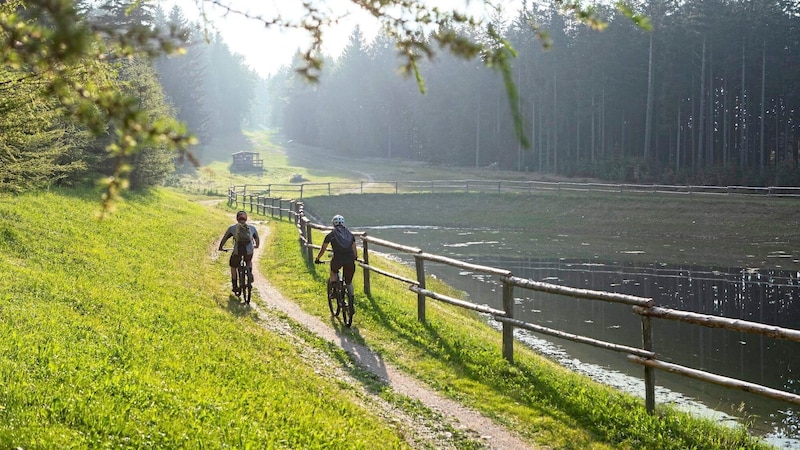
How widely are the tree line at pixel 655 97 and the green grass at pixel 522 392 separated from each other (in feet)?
99.8

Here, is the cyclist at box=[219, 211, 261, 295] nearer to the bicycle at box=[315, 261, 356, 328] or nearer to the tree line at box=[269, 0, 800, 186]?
the bicycle at box=[315, 261, 356, 328]

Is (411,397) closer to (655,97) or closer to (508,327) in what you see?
(508,327)

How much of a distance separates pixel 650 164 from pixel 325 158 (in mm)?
59765

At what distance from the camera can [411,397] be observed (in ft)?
34.0

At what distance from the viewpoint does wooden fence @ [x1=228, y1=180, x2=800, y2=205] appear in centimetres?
5000

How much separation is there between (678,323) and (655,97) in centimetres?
4850

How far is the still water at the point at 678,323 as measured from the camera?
14.5 metres

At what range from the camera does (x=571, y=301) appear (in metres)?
24.0

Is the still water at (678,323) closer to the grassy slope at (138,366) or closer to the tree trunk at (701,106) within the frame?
the grassy slope at (138,366)

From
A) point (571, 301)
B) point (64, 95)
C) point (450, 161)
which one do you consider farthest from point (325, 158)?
point (64, 95)

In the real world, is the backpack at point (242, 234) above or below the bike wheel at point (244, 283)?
above

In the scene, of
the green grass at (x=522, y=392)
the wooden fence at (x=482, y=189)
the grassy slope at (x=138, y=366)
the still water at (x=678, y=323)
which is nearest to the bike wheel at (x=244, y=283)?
the grassy slope at (x=138, y=366)

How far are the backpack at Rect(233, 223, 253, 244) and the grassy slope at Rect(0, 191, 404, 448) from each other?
4.42 ft

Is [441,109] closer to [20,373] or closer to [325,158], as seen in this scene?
[325,158]
